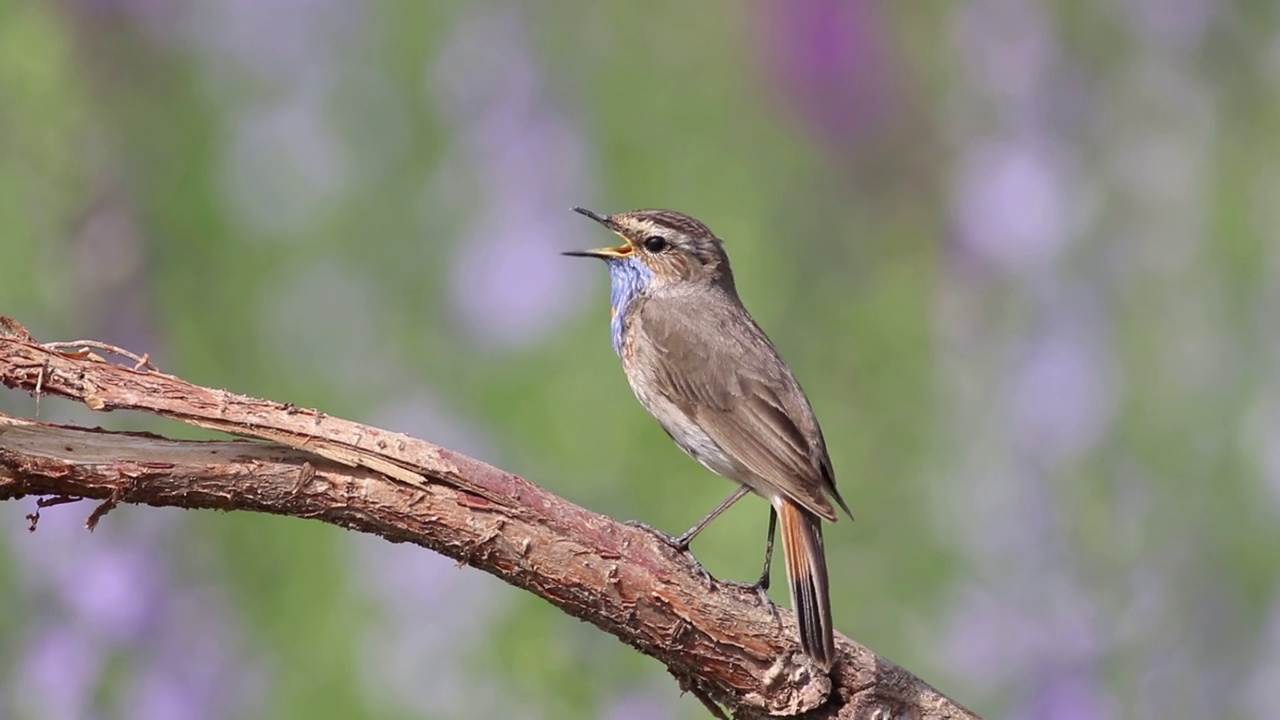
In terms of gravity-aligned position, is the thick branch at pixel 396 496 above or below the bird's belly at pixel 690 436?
below

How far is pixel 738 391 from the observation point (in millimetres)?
4676

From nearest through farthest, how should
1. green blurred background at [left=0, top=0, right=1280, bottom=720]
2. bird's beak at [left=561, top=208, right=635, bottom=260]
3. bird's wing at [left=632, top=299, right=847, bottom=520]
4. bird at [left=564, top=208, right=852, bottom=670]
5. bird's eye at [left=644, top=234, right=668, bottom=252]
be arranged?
1. bird at [left=564, top=208, right=852, bottom=670]
2. bird's wing at [left=632, top=299, right=847, bottom=520]
3. bird's beak at [left=561, top=208, right=635, bottom=260]
4. bird's eye at [left=644, top=234, right=668, bottom=252]
5. green blurred background at [left=0, top=0, right=1280, bottom=720]

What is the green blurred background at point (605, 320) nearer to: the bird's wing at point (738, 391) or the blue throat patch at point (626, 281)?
the blue throat patch at point (626, 281)

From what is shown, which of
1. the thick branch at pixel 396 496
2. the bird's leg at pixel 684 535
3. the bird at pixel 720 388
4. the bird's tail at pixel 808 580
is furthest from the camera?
the bird at pixel 720 388

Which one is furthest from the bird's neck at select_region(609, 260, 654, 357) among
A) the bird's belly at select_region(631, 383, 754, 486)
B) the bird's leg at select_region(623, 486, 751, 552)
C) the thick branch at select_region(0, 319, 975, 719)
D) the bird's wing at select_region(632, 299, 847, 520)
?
the thick branch at select_region(0, 319, 975, 719)

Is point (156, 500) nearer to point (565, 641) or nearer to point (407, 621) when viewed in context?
point (565, 641)

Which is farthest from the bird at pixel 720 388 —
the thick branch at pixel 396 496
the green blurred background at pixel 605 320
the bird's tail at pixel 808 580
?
the green blurred background at pixel 605 320

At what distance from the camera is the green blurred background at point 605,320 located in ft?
18.9

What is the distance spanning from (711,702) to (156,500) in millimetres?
1394

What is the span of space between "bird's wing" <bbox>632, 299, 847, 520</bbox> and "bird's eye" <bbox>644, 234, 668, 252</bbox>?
0.77 ft

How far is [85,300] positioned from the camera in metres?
5.79

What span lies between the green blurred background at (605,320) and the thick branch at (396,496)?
5.97 ft

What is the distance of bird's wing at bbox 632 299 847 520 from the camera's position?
4312 mm

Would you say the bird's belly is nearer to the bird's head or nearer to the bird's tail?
the bird's tail
